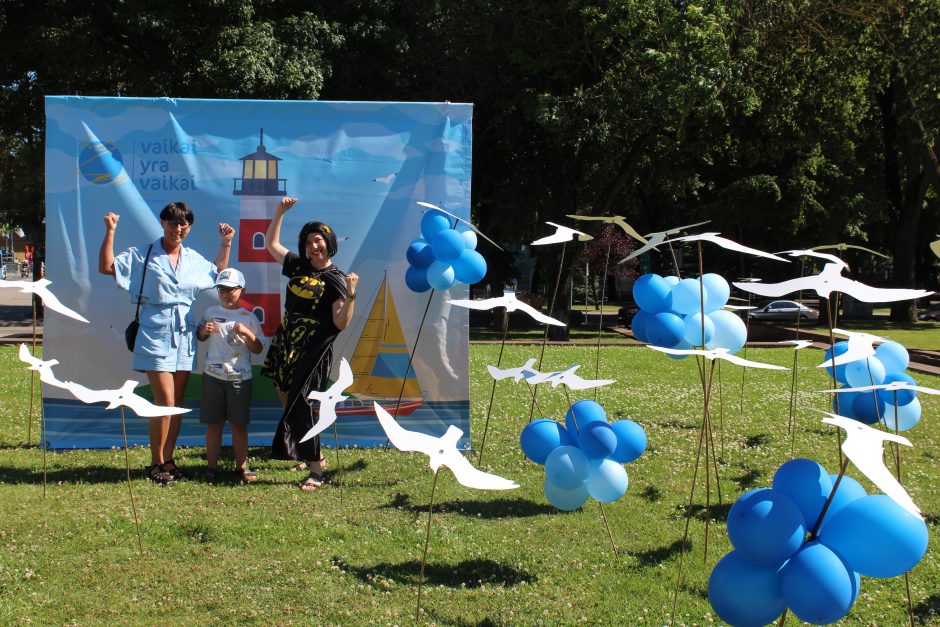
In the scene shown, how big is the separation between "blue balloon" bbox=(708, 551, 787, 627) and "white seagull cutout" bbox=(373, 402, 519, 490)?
961mm

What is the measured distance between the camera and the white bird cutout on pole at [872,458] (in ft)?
8.65

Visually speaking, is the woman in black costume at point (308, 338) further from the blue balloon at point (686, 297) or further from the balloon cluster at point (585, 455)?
the blue balloon at point (686, 297)

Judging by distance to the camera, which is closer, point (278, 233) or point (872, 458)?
point (872, 458)

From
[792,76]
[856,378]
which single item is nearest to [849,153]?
[792,76]

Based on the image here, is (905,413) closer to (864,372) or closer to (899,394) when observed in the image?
(899,394)

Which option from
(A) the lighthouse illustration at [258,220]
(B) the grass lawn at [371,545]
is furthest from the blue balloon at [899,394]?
(A) the lighthouse illustration at [258,220]

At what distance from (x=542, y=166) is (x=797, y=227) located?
1064 cm

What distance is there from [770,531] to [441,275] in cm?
377

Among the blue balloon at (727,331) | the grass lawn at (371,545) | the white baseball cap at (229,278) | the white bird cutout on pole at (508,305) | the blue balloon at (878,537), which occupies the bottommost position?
the grass lawn at (371,545)

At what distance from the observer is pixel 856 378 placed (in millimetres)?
5828

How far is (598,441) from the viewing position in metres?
4.70

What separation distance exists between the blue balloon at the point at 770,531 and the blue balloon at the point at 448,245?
3.65 m

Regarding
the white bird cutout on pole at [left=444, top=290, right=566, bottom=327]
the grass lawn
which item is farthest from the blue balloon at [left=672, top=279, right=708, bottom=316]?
the grass lawn

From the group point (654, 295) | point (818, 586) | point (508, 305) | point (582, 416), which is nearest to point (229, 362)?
point (508, 305)
